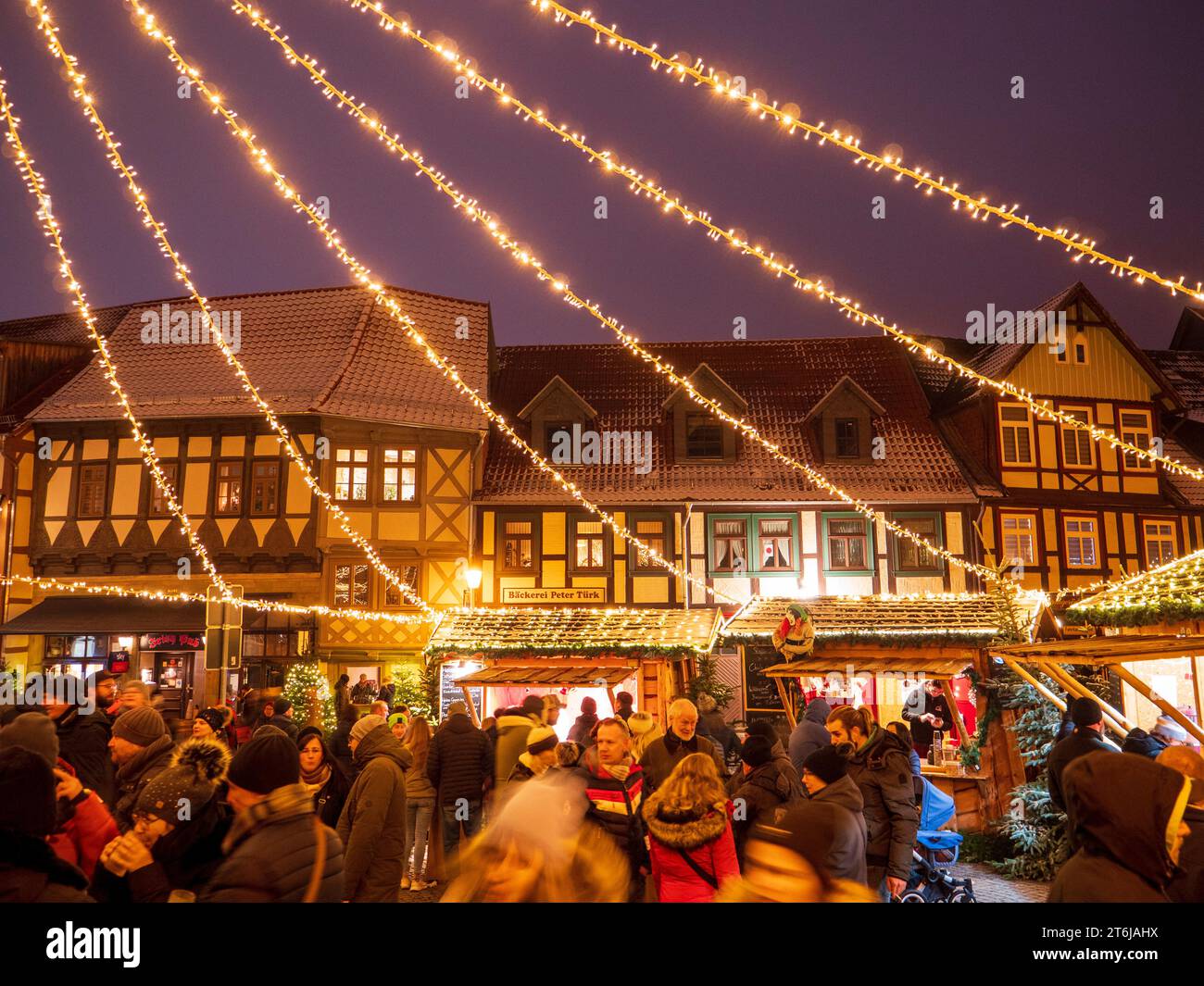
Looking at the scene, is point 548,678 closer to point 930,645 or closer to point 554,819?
point 930,645

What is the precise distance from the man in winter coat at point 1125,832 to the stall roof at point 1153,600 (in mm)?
6168

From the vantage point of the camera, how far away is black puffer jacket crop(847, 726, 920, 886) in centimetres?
555

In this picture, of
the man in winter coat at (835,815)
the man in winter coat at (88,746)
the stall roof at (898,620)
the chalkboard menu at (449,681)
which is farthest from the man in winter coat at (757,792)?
the chalkboard menu at (449,681)

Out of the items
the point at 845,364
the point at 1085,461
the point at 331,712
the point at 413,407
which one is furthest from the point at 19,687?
the point at 1085,461

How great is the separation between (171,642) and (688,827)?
19.2m

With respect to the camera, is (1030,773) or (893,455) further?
(893,455)

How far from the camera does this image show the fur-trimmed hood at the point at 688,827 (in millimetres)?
3844

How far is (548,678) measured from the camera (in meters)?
12.5

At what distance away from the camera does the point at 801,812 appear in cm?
342

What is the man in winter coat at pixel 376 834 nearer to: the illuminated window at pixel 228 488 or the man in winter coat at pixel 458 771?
the man in winter coat at pixel 458 771

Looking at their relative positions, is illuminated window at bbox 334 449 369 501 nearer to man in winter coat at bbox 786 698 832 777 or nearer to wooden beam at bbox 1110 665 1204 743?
man in winter coat at bbox 786 698 832 777

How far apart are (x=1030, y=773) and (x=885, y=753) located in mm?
5178
